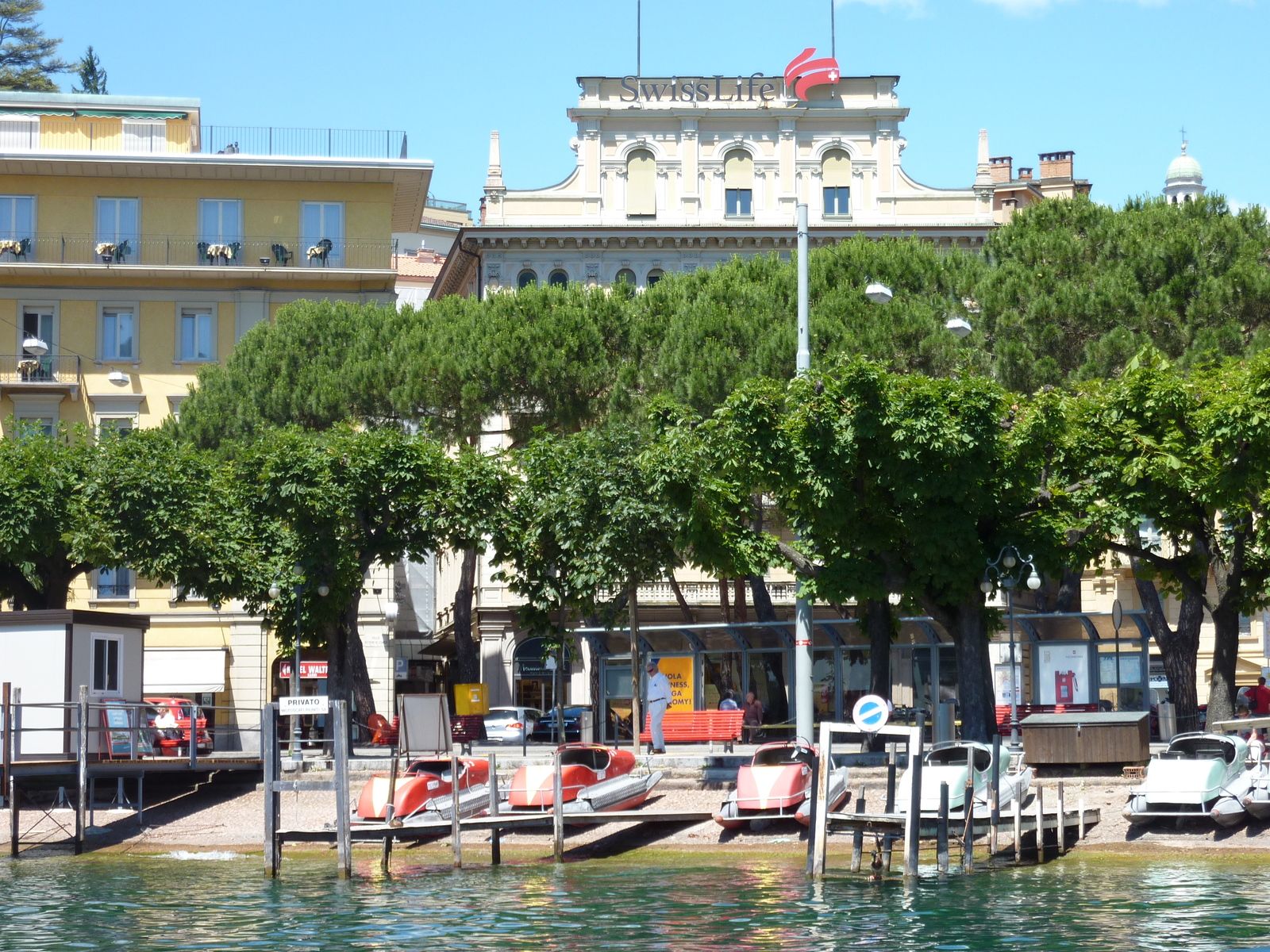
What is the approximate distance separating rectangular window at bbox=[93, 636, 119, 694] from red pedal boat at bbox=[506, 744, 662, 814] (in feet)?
36.0

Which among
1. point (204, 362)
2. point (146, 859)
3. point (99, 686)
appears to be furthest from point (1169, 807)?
point (204, 362)

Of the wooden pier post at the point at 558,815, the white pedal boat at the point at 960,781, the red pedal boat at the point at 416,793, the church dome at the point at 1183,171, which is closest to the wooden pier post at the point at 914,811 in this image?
the white pedal boat at the point at 960,781

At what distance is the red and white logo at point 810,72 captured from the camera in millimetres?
67562

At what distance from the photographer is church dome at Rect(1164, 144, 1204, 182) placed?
13625 centimetres

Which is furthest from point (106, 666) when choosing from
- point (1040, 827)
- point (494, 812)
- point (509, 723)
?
point (1040, 827)

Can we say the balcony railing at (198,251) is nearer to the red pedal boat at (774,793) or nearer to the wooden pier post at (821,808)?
the red pedal boat at (774,793)

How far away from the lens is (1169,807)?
26953mm

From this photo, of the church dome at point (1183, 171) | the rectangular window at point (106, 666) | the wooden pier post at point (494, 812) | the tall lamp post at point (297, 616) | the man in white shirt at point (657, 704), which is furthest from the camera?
the church dome at point (1183, 171)

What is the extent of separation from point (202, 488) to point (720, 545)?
51.0 ft

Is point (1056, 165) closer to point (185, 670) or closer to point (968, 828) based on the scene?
point (185, 670)

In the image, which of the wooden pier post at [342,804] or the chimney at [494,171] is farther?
the chimney at [494,171]

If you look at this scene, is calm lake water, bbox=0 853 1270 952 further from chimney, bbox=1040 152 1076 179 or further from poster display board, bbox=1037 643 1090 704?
chimney, bbox=1040 152 1076 179

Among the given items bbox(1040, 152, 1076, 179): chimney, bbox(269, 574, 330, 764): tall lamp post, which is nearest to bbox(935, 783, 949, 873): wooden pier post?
bbox(269, 574, 330, 764): tall lamp post

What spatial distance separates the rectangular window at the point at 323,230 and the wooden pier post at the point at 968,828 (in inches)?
1438
